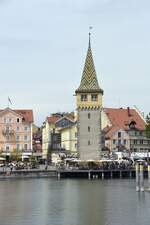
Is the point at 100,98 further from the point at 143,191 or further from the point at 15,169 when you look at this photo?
the point at 143,191

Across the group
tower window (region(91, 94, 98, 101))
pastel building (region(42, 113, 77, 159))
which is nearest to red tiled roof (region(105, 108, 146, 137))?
pastel building (region(42, 113, 77, 159))

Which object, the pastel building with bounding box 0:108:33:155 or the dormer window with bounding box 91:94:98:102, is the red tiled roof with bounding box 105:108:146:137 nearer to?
the dormer window with bounding box 91:94:98:102

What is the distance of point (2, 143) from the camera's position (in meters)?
141

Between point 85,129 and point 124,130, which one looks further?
point 124,130

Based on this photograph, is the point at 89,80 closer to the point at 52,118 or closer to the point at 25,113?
the point at 25,113

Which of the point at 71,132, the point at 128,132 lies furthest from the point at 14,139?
the point at 128,132

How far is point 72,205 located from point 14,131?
256 ft

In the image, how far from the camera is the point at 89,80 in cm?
13412

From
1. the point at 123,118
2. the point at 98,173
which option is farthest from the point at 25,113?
the point at 98,173

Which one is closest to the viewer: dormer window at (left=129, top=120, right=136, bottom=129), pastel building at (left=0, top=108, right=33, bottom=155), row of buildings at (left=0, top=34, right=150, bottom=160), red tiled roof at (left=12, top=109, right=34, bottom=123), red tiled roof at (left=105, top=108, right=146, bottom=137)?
row of buildings at (left=0, top=34, right=150, bottom=160)

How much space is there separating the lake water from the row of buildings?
4025cm

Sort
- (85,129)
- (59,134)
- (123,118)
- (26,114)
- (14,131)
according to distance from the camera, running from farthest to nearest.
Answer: (59,134), (123,118), (26,114), (14,131), (85,129)

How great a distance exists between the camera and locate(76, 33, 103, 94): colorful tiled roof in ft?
438

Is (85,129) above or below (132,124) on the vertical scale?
below
